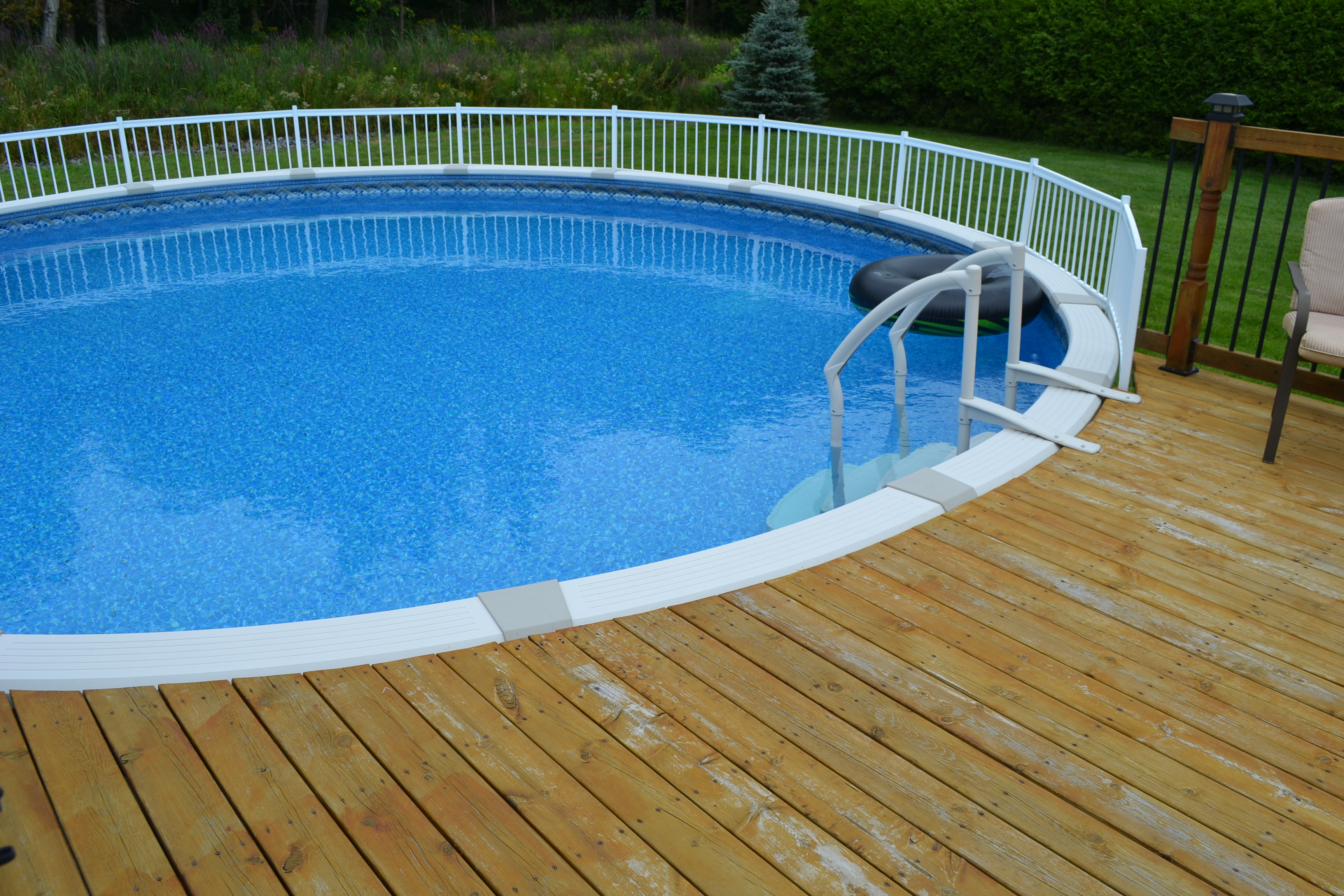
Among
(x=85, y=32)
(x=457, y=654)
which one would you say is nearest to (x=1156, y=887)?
(x=457, y=654)

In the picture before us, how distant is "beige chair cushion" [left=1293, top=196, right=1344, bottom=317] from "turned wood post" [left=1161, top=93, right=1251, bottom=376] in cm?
38

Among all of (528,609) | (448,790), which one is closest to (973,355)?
(528,609)

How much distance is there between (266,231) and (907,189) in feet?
21.9

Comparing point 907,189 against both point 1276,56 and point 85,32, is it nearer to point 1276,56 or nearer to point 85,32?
Answer: point 1276,56

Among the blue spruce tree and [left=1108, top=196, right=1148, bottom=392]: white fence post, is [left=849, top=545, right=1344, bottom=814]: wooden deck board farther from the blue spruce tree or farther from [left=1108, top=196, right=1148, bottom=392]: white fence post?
the blue spruce tree

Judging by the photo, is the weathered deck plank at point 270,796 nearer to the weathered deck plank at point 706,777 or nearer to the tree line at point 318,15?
the weathered deck plank at point 706,777

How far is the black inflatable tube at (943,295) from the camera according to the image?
6.27m

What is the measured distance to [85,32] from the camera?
2495 centimetres

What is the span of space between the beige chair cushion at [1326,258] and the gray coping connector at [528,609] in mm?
3114

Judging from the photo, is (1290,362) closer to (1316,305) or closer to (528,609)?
(1316,305)

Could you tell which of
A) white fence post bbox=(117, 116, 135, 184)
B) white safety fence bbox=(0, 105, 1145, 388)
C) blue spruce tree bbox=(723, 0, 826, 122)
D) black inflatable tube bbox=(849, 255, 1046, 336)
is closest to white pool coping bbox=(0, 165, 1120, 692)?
white safety fence bbox=(0, 105, 1145, 388)

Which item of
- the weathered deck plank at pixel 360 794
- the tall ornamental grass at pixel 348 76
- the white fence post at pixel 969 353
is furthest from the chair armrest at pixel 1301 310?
the tall ornamental grass at pixel 348 76

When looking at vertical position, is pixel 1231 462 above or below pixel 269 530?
above

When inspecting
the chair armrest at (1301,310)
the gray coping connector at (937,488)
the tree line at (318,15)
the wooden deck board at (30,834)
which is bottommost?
the wooden deck board at (30,834)
